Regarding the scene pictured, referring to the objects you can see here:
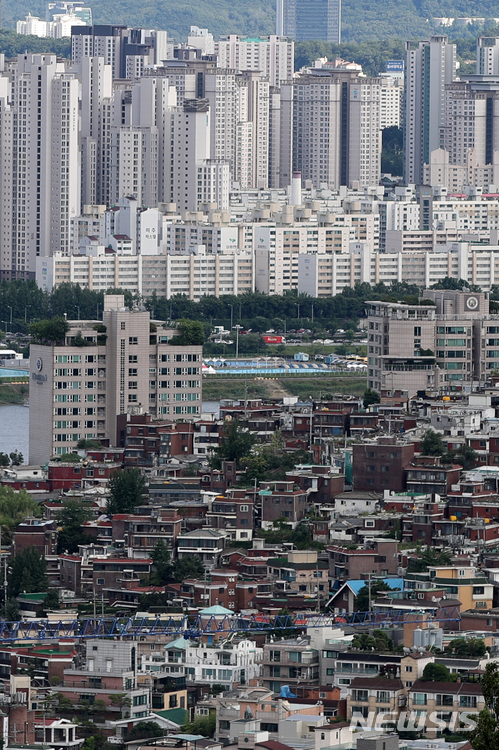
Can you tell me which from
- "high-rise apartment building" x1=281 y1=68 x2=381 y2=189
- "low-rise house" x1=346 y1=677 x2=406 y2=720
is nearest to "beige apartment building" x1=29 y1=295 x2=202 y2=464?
"low-rise house" x1=346 y1=677 x2=406 y2=720

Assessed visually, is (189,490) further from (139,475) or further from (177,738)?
(177,738)

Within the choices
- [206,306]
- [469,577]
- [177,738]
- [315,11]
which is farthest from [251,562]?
[315,11]

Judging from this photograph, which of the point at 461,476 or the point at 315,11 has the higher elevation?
the point at 315,11

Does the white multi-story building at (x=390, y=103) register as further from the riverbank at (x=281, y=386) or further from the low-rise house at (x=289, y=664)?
the low-rise house at (x=289, y=664)

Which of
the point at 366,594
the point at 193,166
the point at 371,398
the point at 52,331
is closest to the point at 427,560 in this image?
the point at 366,594

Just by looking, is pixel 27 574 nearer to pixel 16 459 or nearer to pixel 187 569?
pixel 187 569
